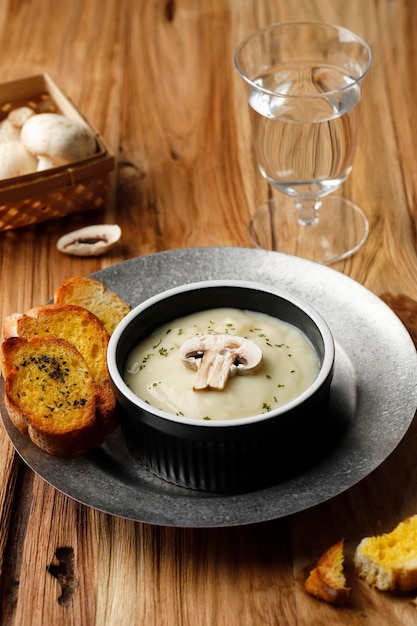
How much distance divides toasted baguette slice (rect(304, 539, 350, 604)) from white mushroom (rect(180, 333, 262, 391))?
33 cm

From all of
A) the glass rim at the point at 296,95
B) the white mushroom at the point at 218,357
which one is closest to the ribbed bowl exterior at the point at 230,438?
the white mushroom at the point at 218,357

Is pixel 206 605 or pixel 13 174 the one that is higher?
pixel 13 174

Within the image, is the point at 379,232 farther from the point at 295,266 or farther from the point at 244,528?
the point at 244,528

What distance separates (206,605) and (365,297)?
740mm

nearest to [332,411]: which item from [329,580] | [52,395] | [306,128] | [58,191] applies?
[329,580]

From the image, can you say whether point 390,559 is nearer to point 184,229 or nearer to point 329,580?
point 329,580

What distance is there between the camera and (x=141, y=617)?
1390 millimetres

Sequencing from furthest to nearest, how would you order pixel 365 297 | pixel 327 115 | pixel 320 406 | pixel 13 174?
1. pixel 13 174
2. pixel 327 115
3. pixel 365 297
4. pixel 320 406

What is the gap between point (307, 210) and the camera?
7.51ft

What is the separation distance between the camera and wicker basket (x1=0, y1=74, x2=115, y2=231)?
2203 millimetres

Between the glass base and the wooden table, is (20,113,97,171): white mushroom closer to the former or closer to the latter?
the wooden table

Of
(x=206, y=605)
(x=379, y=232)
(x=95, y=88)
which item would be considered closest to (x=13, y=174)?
(x=95, y=88)

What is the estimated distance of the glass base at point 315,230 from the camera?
223 cm

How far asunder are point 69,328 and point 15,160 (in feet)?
2.27
